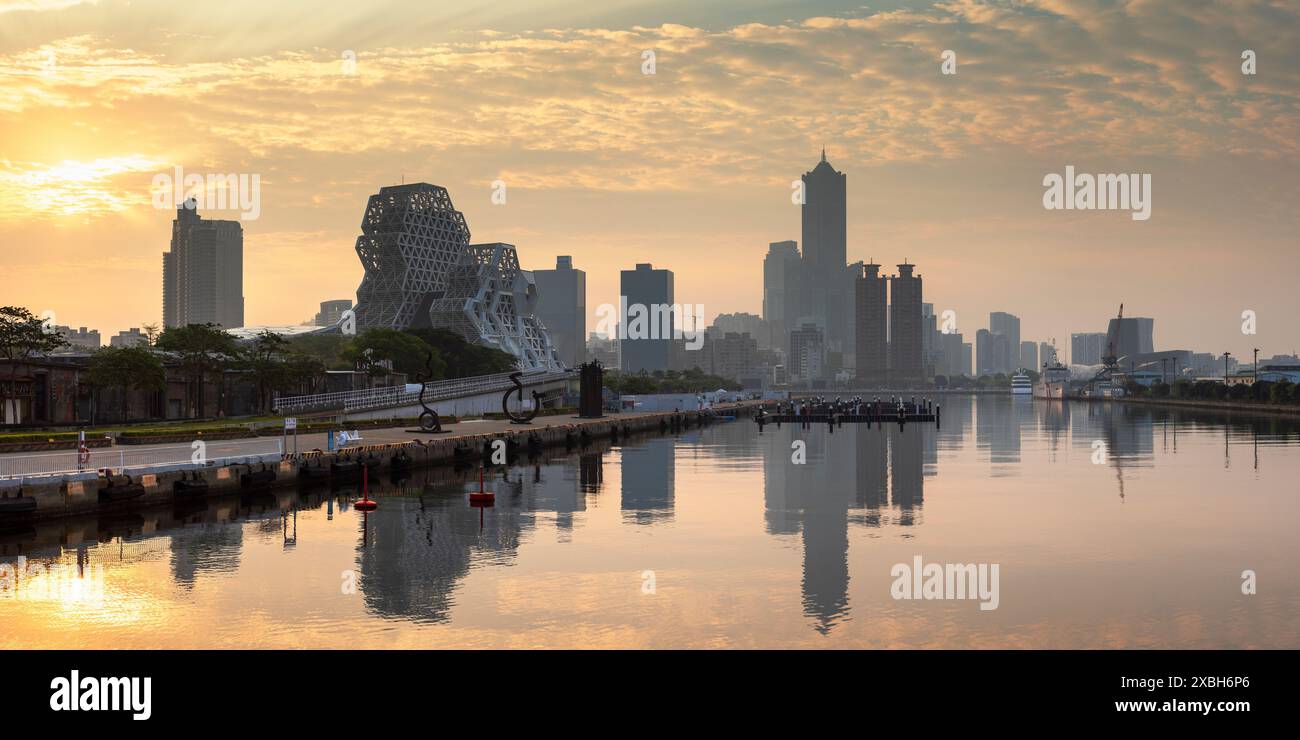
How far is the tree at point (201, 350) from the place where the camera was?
95.9m

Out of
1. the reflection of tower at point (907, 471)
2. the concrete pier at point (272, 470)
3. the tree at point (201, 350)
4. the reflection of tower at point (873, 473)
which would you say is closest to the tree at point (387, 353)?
the tree at point (201, 350)

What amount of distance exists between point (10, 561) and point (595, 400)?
106900mm

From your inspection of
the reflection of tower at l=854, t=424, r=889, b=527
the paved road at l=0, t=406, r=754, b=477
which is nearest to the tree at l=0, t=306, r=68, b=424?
the paved road at l=0, t=406, r=754, b=477

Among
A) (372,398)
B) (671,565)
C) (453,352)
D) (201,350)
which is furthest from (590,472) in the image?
(453,352)

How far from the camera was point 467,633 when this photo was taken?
2770 cm

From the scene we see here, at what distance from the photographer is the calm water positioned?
93.0 feet

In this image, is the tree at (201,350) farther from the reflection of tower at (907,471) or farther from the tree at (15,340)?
the reflection of tower at (907,471)

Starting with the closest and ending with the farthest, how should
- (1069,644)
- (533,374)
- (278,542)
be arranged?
(1069,644) < (278,542) < (533,374)

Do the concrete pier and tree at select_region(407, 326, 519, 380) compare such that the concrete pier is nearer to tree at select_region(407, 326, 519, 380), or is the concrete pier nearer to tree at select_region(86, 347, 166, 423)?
tree at select_region(86, 347, 166, 423)

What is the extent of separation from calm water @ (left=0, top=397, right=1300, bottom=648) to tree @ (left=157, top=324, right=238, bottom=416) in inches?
1484

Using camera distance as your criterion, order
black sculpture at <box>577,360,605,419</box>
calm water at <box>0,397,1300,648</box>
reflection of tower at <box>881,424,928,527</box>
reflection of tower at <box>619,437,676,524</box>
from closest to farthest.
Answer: calm water at <box>0,397,1300,648</box>
reflection of tower at <box>619,437,676,524</box>
reflection of tower at <box>881,424,928,527</box>
black sculpture at <box>577,360,605,419</box>

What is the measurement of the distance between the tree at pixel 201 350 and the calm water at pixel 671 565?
124 feet
